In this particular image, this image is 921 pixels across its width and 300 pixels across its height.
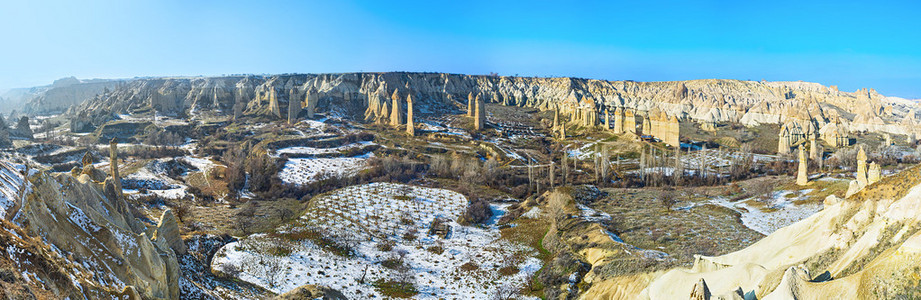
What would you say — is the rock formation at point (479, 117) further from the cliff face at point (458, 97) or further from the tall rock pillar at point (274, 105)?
the tall rock pillar at point (274, 105)

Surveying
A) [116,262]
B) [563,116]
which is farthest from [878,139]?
[116,262]

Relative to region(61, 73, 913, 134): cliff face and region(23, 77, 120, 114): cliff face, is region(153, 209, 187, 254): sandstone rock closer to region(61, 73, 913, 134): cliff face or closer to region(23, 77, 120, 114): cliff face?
region(61, 73, 913, 134): cliff face

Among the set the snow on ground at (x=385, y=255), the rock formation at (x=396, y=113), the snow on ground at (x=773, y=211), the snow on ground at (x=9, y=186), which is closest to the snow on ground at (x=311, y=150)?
the rock formation at (x=396, y=113)

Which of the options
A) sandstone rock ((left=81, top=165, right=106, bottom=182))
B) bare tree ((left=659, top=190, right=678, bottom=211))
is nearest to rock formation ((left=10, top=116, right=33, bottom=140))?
sandstone rock ((left=81, top=165, right=106, bottom=182))

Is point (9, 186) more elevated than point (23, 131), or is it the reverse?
point (9, 186)

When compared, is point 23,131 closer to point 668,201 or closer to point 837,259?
point 668,201

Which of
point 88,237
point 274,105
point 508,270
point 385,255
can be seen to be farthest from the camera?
point 274,105

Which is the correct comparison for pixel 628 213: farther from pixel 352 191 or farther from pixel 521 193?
pixel 352 191

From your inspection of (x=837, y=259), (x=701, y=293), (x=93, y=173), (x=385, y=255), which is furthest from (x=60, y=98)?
(x=837, y=259)
